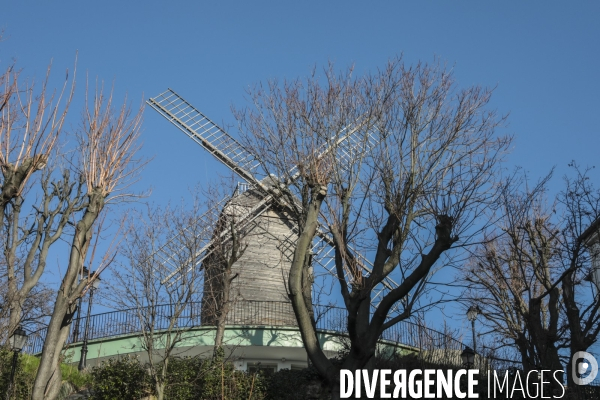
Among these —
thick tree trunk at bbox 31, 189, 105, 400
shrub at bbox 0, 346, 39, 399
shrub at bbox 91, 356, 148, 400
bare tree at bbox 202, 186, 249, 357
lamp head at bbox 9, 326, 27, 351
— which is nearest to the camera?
thick tree trunk at bbox 31, 189, 105, 400

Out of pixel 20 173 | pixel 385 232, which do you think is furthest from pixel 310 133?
pixel 20 173

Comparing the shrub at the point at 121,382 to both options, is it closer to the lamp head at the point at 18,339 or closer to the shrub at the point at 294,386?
the lamp head at the point at 18,339

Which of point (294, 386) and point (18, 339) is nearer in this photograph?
point (18, 339)

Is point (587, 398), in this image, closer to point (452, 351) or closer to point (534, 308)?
point (452, 351)

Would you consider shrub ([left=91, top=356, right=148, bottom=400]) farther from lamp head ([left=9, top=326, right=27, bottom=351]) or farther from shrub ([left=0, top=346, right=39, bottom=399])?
lamp head ([left=9, top=326, right=27, bottom=351])

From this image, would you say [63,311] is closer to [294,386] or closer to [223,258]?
[294,386]

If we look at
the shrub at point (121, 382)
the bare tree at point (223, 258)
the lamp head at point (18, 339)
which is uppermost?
the bare tree at point (223, 258)

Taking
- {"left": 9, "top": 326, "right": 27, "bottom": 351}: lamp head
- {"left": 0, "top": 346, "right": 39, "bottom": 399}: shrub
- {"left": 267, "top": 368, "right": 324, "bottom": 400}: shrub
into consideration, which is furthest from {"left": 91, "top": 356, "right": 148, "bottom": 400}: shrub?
{"left": 267, "top": 368, "right": 324, "bottom": 400}: shrub

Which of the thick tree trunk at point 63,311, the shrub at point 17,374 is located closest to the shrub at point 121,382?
the shrub at point 17,374

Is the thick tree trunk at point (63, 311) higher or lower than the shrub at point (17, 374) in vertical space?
higher

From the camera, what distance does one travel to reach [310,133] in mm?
11820

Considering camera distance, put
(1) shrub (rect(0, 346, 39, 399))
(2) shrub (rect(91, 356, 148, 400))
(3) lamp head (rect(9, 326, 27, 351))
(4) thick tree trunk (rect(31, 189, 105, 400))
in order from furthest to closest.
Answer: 1. (2) shrub (rect(91, 356, 148, 400))
2. (1) shrub (rect(0, 346, 39, 399))
3. (3) lamp head (rect(9, 326, 27, 351))
4. (4) thick tree trunk (rect(31, 189, 105, 400))

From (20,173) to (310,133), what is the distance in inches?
178

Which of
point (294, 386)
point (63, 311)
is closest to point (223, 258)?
point (294, 386)
